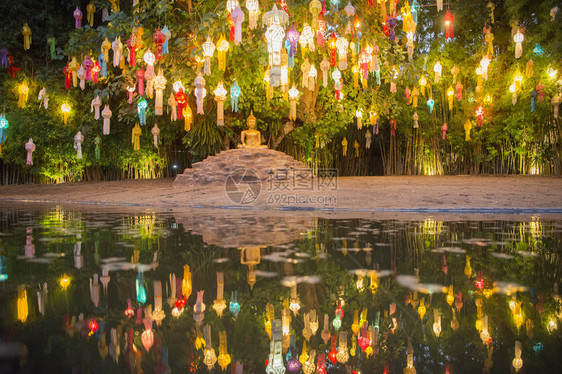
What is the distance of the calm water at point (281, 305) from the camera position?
146cm

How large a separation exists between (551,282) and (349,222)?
308cm

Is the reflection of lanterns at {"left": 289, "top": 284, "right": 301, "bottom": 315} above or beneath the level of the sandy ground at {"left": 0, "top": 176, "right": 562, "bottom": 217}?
beneath

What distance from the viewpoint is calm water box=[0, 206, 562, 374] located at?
146cm

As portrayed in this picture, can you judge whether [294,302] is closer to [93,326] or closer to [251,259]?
[93,326]

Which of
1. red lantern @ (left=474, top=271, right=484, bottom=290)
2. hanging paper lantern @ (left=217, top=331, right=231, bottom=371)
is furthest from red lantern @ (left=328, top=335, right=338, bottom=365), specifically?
red lantern @ (left=474, top=271, right=484, bottom=290)

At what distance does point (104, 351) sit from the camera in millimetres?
1510

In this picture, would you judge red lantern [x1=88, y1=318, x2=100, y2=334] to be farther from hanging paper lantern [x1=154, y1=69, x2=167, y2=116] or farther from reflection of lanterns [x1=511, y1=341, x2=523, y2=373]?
hanging paper lantern [x1=154, y1=69, x2=167, y2=116]

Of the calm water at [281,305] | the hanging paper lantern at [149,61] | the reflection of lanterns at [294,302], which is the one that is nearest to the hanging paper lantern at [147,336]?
the calm water at [281,305]

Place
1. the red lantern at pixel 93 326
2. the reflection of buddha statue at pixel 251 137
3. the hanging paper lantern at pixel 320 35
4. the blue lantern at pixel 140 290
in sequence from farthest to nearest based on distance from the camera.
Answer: the reflection of buddha statue at pixel 251 137 < the hanging paper lantern at pixel 320 35 < the blue lantern at pixel 140 290 < the red lantern at pixel 93 326

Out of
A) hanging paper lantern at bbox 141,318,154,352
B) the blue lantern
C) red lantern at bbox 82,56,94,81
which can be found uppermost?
red lantern at bbox 82,56,94,81

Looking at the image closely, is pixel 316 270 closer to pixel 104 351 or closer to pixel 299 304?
pixel 299 304

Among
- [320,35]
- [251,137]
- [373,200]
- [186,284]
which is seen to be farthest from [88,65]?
[186,284]

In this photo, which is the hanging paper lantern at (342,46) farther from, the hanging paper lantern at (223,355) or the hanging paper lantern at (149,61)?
the hanging paper lantern at (223,355)

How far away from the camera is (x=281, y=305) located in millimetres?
2018
